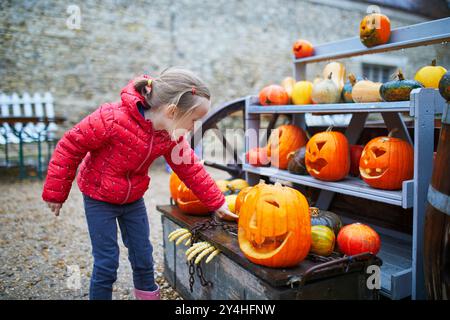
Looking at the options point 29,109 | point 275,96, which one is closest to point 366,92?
point 275,96

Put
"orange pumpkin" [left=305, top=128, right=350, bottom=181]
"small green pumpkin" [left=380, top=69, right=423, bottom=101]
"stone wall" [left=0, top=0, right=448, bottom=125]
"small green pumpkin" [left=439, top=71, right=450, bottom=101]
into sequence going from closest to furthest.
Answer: "small green pumpkin" [left=439, top=71, right=450, bottom=101], "small green pumpkin" [left=380, top=69, right=423, bottom=101], "orange pumpkin" [left=305, top=128, right=350, bottom=181], "stone wall" [left=0, top=0, right=448, bottom=125]

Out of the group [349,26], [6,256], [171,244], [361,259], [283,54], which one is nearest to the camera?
[361,259]

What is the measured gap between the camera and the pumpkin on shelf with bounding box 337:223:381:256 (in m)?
1.85

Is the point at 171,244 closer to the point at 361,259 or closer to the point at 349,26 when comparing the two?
the point at 361,259

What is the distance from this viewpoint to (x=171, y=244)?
244cm

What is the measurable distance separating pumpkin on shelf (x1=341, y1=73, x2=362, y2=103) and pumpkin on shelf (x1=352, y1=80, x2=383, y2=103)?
11 cm

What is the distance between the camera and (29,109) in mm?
7098

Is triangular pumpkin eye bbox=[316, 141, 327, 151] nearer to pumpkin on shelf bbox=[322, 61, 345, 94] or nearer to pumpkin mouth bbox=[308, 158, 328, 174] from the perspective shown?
pumpkin mouth bbox=[308, 158, 328, 174]

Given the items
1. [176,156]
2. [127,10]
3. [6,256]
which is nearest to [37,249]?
[6,256]

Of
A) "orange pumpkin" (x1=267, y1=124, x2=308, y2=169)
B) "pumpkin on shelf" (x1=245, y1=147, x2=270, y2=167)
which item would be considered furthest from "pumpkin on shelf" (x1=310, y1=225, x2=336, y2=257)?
"pumpkin on shelf" (x1=245, y1=147, x2=270, y2=167)

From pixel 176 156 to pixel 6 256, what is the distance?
1.85 meters

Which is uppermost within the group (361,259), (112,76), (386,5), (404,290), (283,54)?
(386,5)

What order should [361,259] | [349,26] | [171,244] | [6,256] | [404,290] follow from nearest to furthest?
[361,259] < [404,290] < [171,244] < [6,256] < [349,26]

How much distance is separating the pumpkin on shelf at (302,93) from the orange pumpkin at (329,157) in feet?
1.35
